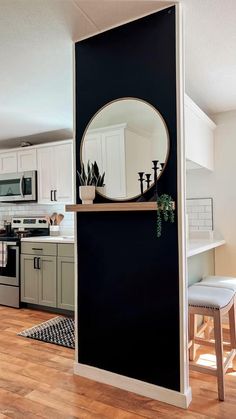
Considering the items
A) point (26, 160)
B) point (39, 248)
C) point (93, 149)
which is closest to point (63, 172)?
point (26, 160)

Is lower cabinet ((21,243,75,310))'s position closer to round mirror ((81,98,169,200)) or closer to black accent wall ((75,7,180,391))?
black accent wall ((75,7,180,391))

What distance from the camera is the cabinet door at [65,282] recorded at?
3424mm

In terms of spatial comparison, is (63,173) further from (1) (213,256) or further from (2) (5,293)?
(1) (213,256)

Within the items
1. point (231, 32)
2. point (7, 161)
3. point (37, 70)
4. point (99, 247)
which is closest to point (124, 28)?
point (231, 32)

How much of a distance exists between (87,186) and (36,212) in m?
2.75

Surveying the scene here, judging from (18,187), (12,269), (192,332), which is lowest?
(192,332)

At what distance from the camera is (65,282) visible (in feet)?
11.4

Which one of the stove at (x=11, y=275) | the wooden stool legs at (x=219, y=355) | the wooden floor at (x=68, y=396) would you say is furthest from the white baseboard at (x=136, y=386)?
the stove at (x=11, y=275)

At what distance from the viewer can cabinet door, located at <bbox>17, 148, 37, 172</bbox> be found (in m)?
4.36

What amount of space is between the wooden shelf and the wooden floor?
119 centimetres

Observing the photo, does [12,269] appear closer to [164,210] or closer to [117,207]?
[117,207]

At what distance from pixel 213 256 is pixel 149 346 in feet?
5.80

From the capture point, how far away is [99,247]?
2154mm

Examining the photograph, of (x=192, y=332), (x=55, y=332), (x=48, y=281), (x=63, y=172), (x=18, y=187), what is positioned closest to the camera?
(x=192, y=332)
